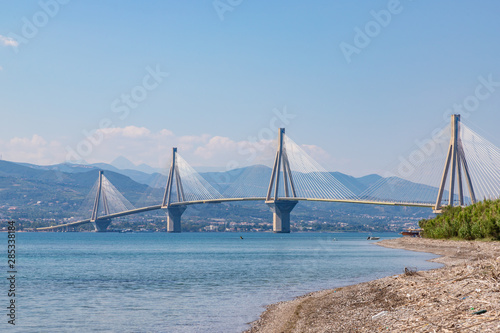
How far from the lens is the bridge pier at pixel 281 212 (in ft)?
392

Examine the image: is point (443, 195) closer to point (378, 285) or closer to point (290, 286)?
point (290, 286)

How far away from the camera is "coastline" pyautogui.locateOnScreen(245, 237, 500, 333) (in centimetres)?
1138

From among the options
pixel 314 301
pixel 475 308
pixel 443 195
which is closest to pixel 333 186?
pixel 443 195

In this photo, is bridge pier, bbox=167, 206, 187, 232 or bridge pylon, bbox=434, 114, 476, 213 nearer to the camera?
bridge pylon, bbox=434, 114, 476, 213

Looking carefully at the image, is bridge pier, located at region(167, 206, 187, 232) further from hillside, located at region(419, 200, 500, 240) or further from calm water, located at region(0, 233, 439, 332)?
calm water, located at region(0, 233, 439, 332)

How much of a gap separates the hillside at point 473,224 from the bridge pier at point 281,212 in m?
51.6

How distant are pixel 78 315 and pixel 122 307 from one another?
208 cm

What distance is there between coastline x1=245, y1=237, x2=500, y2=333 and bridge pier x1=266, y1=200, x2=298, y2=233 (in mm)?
97316

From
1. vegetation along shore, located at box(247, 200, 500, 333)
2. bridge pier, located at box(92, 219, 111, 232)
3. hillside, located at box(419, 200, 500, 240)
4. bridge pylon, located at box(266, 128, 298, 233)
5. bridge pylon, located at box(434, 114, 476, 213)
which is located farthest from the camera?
bridge pier, located at box(92, 219, 111, 232)

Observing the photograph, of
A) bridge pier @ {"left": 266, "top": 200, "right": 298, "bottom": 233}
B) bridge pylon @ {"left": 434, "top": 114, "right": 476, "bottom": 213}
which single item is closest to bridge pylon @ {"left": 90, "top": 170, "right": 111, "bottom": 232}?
bridge pier @ {"left": 266, "top": 200, "right": 298, "bottom": 233}

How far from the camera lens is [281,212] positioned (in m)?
123

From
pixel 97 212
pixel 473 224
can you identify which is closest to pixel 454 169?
pixel 473 224

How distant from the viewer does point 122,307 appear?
21906 millimetres

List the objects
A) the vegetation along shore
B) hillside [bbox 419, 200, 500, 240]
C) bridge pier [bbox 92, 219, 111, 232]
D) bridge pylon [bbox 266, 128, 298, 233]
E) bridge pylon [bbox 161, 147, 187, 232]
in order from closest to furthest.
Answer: the vegetation along shore < hillside [bbox 419, 200, 500, 240] < bridge pylon [bbox 266, 128, 298, 233] < bridge pylon [bbox 161, 147, 187, 232] < bridge pier [bbox 92, 219, 111, 232]
